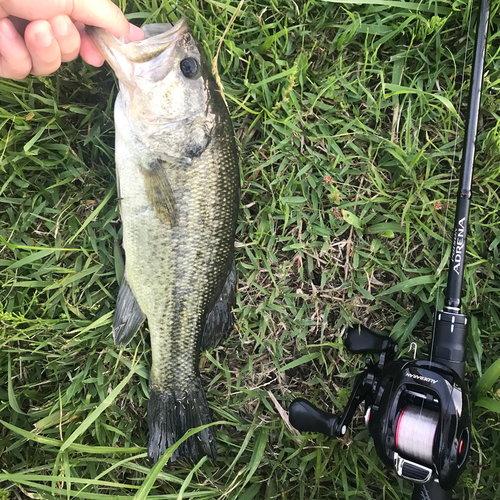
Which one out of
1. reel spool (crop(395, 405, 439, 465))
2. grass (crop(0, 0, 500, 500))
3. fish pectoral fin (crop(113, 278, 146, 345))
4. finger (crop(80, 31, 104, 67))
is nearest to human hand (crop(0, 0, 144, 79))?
finger (crop(80, 31, 104, 67))

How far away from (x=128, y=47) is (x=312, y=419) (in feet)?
6.68

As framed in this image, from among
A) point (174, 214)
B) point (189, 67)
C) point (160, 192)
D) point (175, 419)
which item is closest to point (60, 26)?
point (189, 67)

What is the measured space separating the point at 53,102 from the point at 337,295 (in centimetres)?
194

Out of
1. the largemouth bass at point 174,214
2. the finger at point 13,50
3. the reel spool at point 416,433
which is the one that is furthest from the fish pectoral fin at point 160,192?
the reel spool at point 416,433

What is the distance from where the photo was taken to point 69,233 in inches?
89.4

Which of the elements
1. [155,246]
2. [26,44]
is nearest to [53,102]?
[26,44]

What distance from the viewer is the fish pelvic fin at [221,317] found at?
2223 mm

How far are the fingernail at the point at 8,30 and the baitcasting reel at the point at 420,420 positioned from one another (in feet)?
7.18

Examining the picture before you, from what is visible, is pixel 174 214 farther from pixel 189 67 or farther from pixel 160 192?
pixel 189 67

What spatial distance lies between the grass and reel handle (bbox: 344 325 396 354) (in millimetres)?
108

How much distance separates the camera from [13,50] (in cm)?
155

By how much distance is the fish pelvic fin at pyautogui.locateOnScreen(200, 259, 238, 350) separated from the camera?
2.22 metres

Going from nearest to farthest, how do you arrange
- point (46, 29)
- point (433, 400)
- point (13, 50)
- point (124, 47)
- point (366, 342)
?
point (46, 29) < point (13, 50) < point (124, 47) < point (433, 400) < point (366, 342)

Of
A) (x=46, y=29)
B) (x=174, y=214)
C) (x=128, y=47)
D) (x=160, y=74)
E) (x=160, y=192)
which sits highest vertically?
(x=46, y=29)
